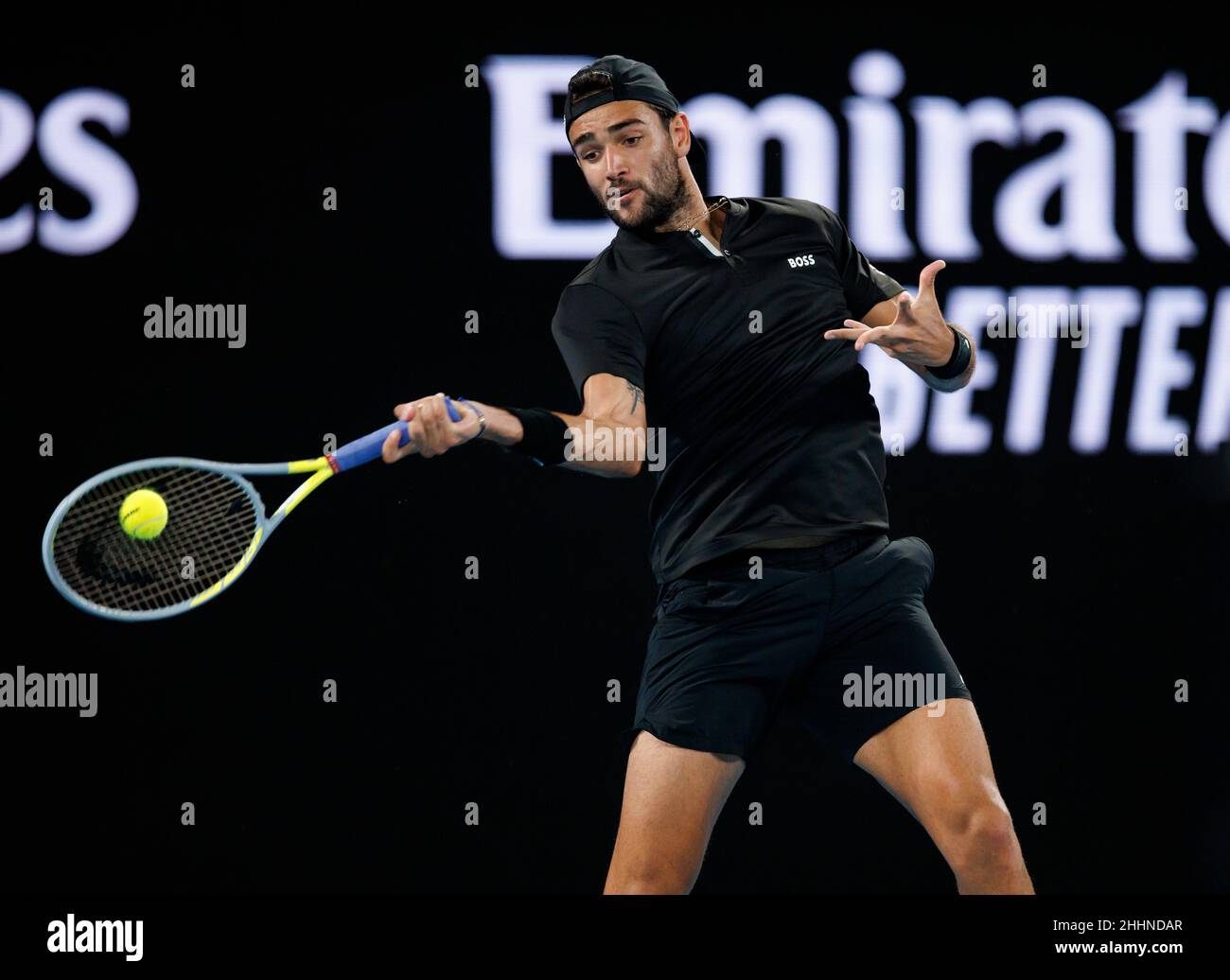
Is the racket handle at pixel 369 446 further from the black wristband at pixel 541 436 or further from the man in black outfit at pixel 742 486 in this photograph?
the black wristband at pixel 541 436

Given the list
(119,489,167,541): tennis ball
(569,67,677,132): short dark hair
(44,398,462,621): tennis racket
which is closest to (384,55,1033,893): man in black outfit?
(569,67,677,132): short dark hair

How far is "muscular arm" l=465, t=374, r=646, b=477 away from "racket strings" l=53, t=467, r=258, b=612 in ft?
2.22

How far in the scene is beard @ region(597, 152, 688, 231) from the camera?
360 cm

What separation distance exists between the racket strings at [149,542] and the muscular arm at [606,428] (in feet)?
2.22

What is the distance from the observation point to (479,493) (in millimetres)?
4707

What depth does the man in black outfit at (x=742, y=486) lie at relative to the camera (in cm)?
329

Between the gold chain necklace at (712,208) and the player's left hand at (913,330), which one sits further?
the gold chain necklace at (712,208)
